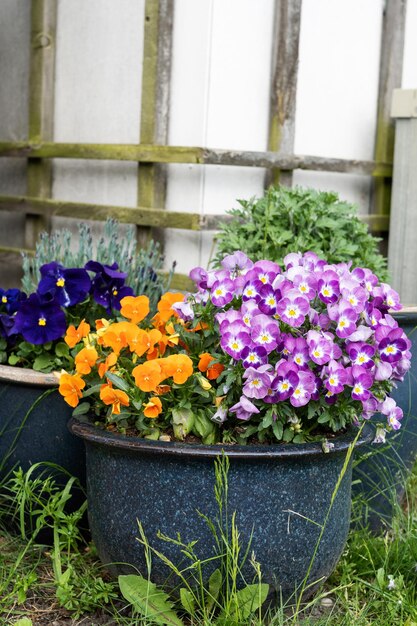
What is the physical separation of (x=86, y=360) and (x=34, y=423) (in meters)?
0.41

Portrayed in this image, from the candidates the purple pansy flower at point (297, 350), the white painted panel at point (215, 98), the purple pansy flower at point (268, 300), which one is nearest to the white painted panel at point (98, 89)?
the white painted panel at point (215, 98)

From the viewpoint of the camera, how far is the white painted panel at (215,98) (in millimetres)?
4398

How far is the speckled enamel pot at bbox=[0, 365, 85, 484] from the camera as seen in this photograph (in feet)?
9.24

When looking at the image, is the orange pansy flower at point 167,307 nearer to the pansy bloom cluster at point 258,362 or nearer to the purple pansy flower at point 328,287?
the pansy bloom cluster at point 258,362

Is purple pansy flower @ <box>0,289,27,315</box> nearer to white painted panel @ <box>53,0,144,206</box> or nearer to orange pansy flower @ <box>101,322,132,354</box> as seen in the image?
orange pansy flower @ <box>101,322,132,354</box>

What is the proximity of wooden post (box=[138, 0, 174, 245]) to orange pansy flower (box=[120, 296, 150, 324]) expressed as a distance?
206cm

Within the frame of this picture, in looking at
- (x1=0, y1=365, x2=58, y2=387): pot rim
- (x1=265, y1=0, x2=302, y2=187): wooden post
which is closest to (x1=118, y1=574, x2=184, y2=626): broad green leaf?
(x1=0, y1=365, x2=58, y2=387): pot rim

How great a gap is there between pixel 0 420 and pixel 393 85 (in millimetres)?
3364

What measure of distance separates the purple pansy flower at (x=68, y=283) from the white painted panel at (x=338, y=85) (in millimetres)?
2303

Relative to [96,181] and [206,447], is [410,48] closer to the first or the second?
[96,181]

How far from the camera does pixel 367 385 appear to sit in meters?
2.36

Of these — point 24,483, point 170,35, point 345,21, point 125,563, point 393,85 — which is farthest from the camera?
point 393,85

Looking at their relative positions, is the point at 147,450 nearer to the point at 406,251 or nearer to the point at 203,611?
the point at 203,611

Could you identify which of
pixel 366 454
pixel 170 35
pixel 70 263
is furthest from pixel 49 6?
pixel 366 454
